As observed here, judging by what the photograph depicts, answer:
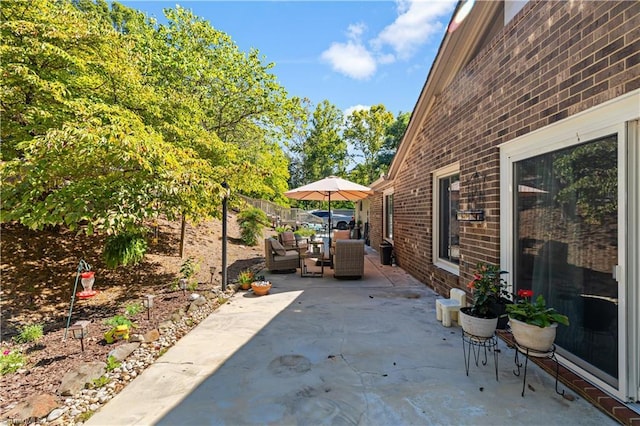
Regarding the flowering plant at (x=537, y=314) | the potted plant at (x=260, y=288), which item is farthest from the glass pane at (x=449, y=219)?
the potted plant at (x=260, y=288)

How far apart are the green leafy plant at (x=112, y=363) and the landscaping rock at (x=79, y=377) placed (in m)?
0.04

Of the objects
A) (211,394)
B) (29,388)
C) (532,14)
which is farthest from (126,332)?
(532,14)

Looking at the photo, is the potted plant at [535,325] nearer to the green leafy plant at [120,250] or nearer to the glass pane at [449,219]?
the glass pane at [449,219]

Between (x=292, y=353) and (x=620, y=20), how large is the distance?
167 inches

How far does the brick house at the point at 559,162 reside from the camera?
2.30 metres

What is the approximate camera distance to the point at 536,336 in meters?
2.48

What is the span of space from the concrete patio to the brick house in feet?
2.60

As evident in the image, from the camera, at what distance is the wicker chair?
7.12 metres

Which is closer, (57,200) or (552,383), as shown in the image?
(552,383)

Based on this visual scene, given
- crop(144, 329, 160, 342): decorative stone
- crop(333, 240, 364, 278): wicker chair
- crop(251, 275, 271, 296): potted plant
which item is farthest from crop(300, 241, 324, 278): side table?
crop(144, 329, 160, 342): decorative stone

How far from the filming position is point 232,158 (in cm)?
793

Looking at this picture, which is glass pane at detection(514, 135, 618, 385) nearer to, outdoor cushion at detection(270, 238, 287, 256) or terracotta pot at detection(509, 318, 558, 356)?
terracotta pot at detection(509, 318, 558, 356)

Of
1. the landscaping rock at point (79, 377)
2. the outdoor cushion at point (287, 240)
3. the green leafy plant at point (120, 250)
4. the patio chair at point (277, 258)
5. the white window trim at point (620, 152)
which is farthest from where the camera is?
the outdoor cushion at point (287, 240)

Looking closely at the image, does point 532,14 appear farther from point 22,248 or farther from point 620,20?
point 22,248
